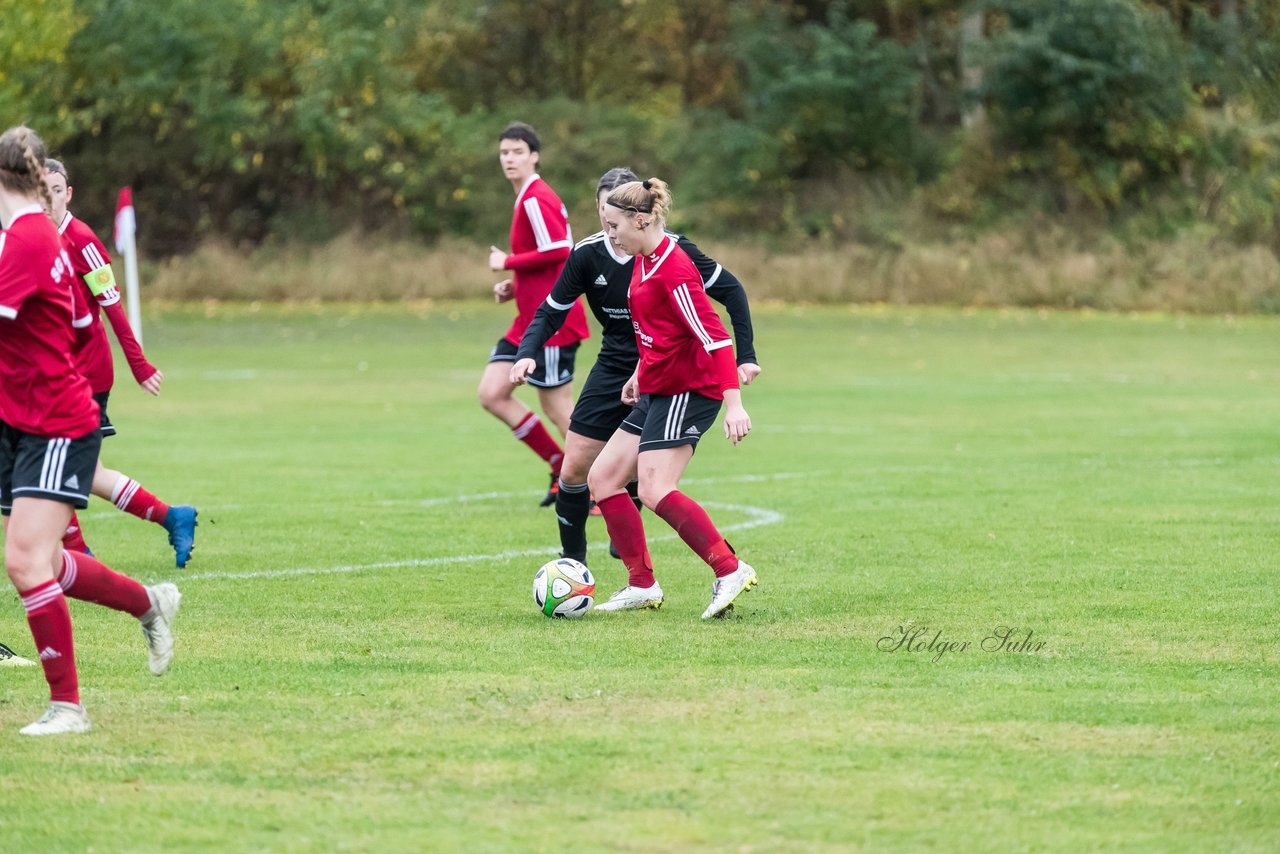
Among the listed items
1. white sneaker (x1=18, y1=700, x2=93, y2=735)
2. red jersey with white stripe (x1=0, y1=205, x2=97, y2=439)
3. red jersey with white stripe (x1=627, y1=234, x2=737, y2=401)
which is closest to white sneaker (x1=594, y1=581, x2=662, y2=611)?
red jersey with white stripe (x1=627, y1=234, x2=737, y2=401)

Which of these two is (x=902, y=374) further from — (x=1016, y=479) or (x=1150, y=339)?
(x=1016, y=479)

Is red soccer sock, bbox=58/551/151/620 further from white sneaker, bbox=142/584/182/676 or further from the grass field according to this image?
the grass field

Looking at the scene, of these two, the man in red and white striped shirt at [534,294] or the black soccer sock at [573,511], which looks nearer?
the black soccer sock at [573,511]

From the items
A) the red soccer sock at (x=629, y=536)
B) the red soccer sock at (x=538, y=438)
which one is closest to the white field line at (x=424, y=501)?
the red soccer sock at (x=538, y=438)

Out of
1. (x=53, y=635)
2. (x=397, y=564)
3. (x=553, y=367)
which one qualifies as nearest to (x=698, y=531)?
(x=397, y=564)

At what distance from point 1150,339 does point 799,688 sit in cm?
2265

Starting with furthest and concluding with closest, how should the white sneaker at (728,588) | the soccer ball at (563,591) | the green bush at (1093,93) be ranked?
the green bush at (1093,93) < the soccer ball at (563,591) < the white sneaker at (728,588)

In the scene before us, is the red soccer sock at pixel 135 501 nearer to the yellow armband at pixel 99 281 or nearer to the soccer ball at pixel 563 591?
the yellow armband at pixel 99 281

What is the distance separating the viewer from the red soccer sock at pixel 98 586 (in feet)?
19.4

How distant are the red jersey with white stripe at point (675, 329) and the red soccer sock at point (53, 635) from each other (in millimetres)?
2847

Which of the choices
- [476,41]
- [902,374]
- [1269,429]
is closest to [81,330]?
[1269,429]

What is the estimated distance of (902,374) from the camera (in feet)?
73.4

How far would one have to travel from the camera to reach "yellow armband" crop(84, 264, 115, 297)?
841 cm

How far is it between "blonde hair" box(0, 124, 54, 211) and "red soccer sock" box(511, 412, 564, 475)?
19.4ft
